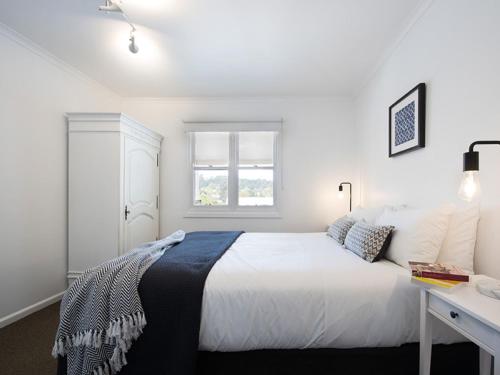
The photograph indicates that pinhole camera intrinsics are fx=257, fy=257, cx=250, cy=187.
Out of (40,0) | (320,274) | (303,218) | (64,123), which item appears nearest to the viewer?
(320,274)

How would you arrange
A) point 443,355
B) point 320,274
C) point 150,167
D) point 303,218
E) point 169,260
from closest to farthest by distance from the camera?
1. point 443,355
2. point 320,274
3. point 169,260
4. point 150,167
5. point 303,218

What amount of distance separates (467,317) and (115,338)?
1521 mm

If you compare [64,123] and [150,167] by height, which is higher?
[64,123]

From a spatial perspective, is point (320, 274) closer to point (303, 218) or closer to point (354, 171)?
point (303, 218)

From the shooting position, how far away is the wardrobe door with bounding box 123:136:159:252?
296cm

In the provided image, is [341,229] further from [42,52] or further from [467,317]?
Result: [42,52]

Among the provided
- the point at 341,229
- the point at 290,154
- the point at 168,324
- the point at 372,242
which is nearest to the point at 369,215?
the point at 341,229

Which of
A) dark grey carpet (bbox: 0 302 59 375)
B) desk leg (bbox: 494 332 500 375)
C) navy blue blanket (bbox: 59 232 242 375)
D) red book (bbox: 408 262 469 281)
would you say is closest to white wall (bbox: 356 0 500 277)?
red book (bbox: 408 262 469 281)

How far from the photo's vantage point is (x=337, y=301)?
1.31m

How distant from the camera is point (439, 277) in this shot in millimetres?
1170

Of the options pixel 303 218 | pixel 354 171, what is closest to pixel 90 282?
pixel 303 218

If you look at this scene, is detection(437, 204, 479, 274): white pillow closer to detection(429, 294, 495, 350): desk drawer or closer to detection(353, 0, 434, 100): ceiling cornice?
detection(429, 294, 495, 350): desk drawer

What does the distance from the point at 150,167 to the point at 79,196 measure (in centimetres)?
92

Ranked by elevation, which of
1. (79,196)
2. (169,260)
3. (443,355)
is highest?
(79,196)
